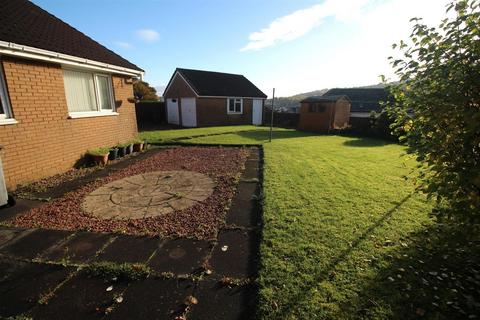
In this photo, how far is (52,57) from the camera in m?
6.04

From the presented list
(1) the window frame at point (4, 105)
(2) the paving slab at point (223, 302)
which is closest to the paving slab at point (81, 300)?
(2) the paving slab at point (223, 302)

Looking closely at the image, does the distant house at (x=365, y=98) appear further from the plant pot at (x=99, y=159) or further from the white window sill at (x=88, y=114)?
the plant pot at (x=99, y=159)

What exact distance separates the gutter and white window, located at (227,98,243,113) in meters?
15.0

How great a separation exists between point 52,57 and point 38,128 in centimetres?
175

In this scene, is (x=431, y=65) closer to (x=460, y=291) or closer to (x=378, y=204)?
(x=460, y=291)

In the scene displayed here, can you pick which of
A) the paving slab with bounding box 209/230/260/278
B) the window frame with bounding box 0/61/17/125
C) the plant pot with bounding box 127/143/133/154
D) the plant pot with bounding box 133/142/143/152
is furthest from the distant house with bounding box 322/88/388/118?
the window frame with bounding box 0/61/17/125

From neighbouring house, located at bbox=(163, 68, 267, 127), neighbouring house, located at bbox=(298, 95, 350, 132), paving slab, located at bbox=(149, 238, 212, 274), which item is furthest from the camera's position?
neighbouring house, located at bbox=(163, 68, 267, 127)

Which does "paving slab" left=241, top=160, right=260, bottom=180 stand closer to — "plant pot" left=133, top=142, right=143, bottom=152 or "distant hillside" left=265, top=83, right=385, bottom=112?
"plant pot" left=133, top=142, right=143, bottom=152

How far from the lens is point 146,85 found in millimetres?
35312

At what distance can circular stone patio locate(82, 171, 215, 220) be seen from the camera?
4.45 meters

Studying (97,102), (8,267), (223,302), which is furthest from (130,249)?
(97,102)

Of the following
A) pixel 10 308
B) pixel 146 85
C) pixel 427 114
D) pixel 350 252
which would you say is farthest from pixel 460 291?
pixel 146 85

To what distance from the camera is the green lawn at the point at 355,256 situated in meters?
2.39

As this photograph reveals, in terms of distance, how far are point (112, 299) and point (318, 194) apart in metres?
4.12
